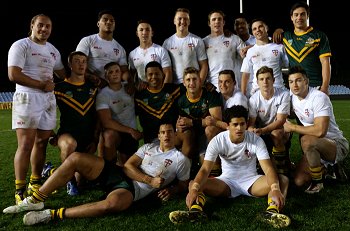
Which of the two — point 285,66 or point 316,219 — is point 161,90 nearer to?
point 285,66

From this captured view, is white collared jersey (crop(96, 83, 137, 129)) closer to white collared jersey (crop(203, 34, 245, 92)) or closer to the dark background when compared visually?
white collared jersey (crop(203, 34, 245, 92))

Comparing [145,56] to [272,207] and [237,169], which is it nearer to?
[237,169]

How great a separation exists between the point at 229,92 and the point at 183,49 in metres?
0.91

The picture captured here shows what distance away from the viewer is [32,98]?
3656 mm

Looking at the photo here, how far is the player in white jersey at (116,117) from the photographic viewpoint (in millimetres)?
4102

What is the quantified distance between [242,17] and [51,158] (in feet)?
10.6

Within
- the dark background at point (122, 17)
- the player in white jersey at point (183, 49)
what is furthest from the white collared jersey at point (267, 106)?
the dark background at point (122, 17)

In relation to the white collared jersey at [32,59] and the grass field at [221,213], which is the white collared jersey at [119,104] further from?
the grass field at [221,213]

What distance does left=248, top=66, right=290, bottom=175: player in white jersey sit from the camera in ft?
12.9

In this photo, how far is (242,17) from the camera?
17.3ft

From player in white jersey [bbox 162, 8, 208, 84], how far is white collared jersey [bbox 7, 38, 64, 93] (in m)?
1.44

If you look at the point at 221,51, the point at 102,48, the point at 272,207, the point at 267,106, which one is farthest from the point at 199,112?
the point at 272,207

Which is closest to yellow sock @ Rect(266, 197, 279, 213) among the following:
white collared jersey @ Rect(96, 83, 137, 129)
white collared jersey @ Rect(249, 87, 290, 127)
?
white collared jersey @ Rect(249, 87, 290, 127)

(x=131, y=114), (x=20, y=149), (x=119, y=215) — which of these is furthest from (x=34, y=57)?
(x=119, y=215)
